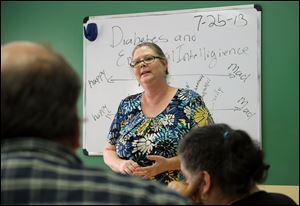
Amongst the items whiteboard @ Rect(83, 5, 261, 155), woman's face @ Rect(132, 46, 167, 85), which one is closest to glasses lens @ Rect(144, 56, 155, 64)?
woman's face @ Rect(132, 46, 167, 85)

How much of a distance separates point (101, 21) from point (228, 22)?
3.33ft

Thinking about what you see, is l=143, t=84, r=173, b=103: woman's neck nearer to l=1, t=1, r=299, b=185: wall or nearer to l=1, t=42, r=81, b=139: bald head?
l=1, t=1, r=299, b=185: wall

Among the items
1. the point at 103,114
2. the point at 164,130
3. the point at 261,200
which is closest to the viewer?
the point at 261,200

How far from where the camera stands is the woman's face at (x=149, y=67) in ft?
6.56

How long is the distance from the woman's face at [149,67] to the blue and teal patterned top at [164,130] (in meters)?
0.16

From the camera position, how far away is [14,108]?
0.74 meters

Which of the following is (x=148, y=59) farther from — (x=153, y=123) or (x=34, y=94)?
(x=34, y=94)

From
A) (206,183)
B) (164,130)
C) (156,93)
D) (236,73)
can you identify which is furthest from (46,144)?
(236,73)

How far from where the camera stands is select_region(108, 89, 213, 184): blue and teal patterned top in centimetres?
179

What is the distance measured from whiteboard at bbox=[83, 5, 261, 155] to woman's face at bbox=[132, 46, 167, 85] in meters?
0.92

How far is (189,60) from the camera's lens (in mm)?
2936

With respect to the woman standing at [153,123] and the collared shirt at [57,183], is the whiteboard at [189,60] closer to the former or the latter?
the woman standing at [153,123]

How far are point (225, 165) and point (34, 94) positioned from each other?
0.68 metres

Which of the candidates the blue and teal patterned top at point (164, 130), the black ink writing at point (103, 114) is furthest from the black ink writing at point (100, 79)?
the blue and teal patterned top at point (164, 130)
